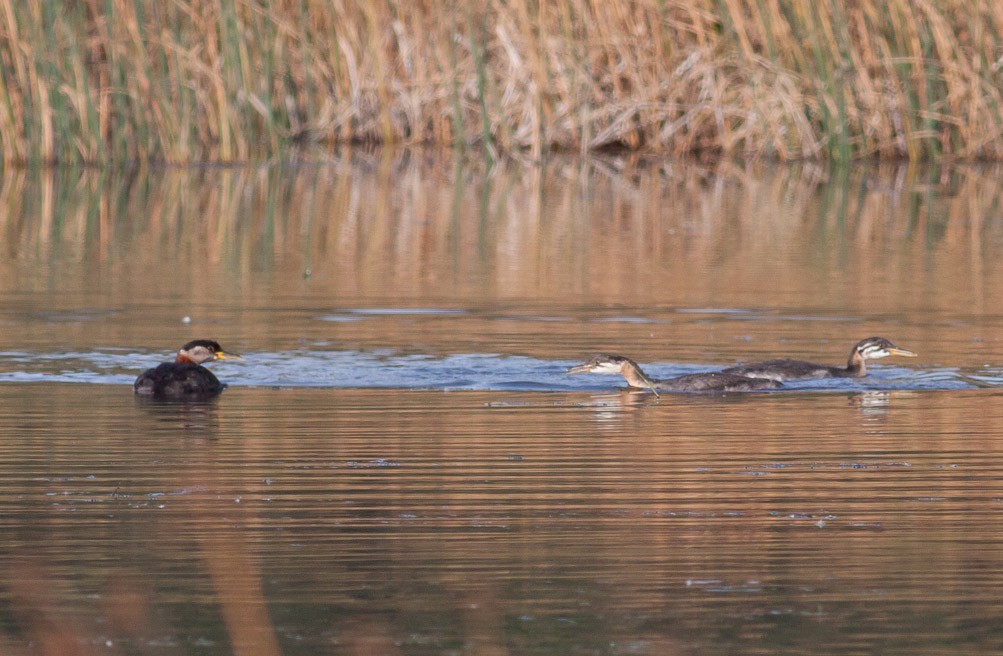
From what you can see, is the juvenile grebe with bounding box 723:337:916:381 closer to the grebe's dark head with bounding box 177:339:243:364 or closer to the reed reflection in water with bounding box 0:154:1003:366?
the reed reflection in water with bounding box 0:154:1003:366

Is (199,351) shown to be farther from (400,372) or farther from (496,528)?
(496,528)

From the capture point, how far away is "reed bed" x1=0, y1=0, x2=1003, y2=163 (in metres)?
21.7

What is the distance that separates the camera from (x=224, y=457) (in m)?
7.65

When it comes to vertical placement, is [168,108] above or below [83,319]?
above

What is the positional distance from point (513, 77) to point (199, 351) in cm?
1354

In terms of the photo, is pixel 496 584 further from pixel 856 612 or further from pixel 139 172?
pixel 139 172

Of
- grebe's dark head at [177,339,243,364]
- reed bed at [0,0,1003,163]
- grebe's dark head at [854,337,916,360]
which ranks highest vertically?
reed bed at [0,0,1003,163]

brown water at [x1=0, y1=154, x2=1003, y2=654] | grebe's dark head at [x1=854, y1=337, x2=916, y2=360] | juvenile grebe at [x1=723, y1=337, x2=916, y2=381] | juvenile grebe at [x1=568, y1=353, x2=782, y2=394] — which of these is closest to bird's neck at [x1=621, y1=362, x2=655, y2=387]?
juvenile grebe at [x1=568, y1=353, x2=782, y2=394]

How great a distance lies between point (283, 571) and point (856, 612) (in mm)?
1464

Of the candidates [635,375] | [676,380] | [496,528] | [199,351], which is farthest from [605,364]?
[496,528]

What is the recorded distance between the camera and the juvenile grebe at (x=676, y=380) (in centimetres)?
966

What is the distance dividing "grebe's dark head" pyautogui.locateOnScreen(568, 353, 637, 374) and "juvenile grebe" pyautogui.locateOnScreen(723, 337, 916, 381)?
18.7 inches

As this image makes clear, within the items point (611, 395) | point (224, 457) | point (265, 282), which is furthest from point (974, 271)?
point (224, 457)

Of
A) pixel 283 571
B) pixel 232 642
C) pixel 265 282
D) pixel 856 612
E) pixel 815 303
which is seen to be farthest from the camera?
pixel 265 282
